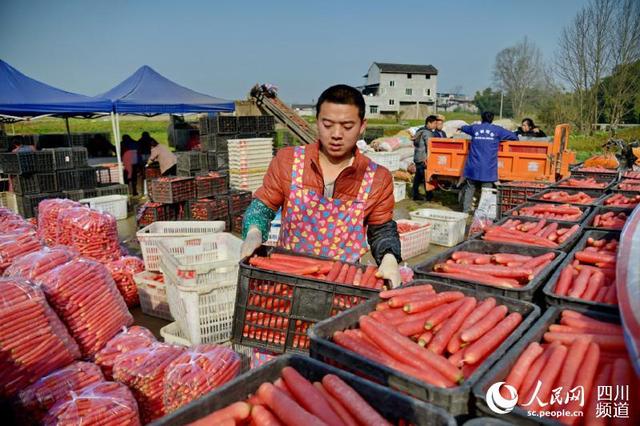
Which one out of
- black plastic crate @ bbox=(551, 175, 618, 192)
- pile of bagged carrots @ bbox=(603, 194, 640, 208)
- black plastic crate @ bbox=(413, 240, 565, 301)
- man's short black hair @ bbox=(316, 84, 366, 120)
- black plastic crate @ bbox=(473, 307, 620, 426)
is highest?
man's short black hair @ bbox=(316, 84, 366, 120)

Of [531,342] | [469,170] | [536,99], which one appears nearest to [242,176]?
[469,170]

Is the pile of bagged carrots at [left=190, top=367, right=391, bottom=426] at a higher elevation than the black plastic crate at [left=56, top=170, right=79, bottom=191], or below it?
below

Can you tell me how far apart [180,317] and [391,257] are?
2.44 meters

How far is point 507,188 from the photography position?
6676 millimetres

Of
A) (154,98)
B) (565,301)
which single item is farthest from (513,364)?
(154,98)

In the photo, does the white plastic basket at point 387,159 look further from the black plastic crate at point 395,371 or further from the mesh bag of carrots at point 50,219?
the black plastic crate at point 395,371

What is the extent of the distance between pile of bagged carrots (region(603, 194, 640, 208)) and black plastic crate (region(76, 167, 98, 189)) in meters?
10.8

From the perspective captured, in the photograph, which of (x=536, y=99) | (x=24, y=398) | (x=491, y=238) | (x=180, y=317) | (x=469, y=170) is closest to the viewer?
(x=24, y=398)

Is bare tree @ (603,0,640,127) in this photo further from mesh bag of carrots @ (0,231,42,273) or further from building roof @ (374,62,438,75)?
building roof @ (374,62,438,75)

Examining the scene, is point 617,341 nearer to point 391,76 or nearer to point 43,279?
point 43,279

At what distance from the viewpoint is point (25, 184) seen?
9836 mm

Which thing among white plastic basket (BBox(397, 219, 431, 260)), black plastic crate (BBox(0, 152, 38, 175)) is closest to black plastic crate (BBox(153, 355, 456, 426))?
white plastic basket (BBox(397, 219, 431, 260))

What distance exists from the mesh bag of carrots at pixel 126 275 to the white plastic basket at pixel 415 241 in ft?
13.6

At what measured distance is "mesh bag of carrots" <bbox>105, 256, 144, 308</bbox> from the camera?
5382 millimetres
